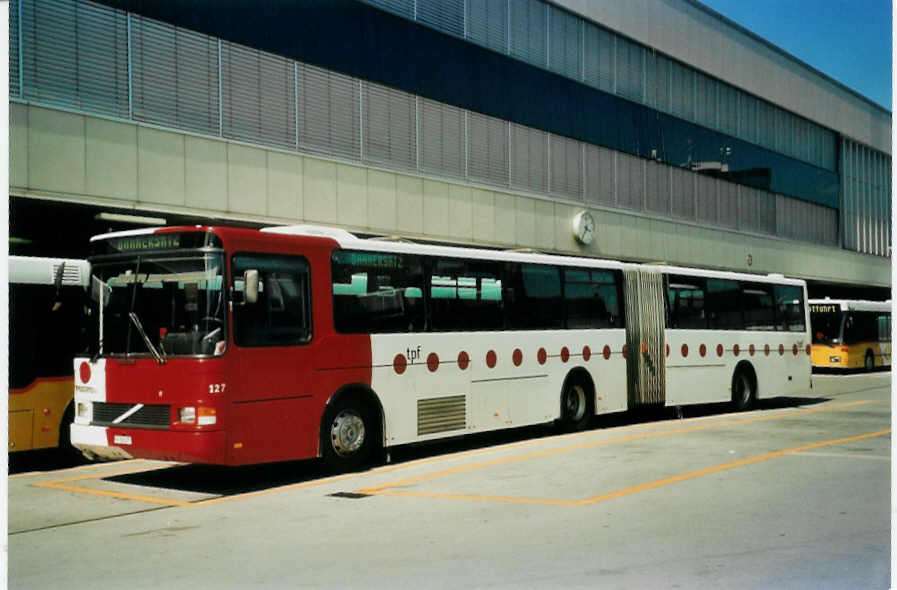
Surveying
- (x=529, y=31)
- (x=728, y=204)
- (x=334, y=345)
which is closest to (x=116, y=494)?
(x=334, y=345)

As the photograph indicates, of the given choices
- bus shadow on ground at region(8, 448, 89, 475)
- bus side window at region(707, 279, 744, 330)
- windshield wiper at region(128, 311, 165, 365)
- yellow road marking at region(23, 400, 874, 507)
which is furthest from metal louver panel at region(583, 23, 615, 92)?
windshield wiper at region(128, 311, 165, 365)

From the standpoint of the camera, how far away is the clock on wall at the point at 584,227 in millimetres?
28266

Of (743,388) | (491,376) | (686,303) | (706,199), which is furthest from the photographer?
(706,199)

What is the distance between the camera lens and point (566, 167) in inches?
1120

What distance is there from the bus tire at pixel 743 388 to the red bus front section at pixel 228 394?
1129 centimetres

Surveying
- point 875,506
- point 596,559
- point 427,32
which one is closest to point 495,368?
point 875,506

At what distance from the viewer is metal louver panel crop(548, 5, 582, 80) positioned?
91.0 feet

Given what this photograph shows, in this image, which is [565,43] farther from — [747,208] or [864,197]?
[864,197]

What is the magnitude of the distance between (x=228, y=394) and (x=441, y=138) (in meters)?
14.2

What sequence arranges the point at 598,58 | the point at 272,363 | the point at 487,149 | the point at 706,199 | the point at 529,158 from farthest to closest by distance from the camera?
1. the point at 706,199
2. the point at 598,58
3. the point at 529,158
4. the point at 487,149
5. the point at 272,363

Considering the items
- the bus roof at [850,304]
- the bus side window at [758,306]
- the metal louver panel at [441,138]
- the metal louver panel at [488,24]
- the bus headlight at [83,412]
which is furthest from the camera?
the bus roof at [850,304]

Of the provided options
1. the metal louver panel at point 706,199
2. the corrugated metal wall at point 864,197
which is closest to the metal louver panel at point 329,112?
the metal louver panel at point 706,199

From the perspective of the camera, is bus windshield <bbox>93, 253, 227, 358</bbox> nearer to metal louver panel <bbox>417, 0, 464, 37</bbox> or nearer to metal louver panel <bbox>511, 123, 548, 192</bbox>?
metal louver panel <bbox>417, 0, 464, 37</bbox>

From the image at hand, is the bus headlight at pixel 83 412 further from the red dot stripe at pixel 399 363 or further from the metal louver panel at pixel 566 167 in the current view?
the metal louver panel at pixel 566 167
